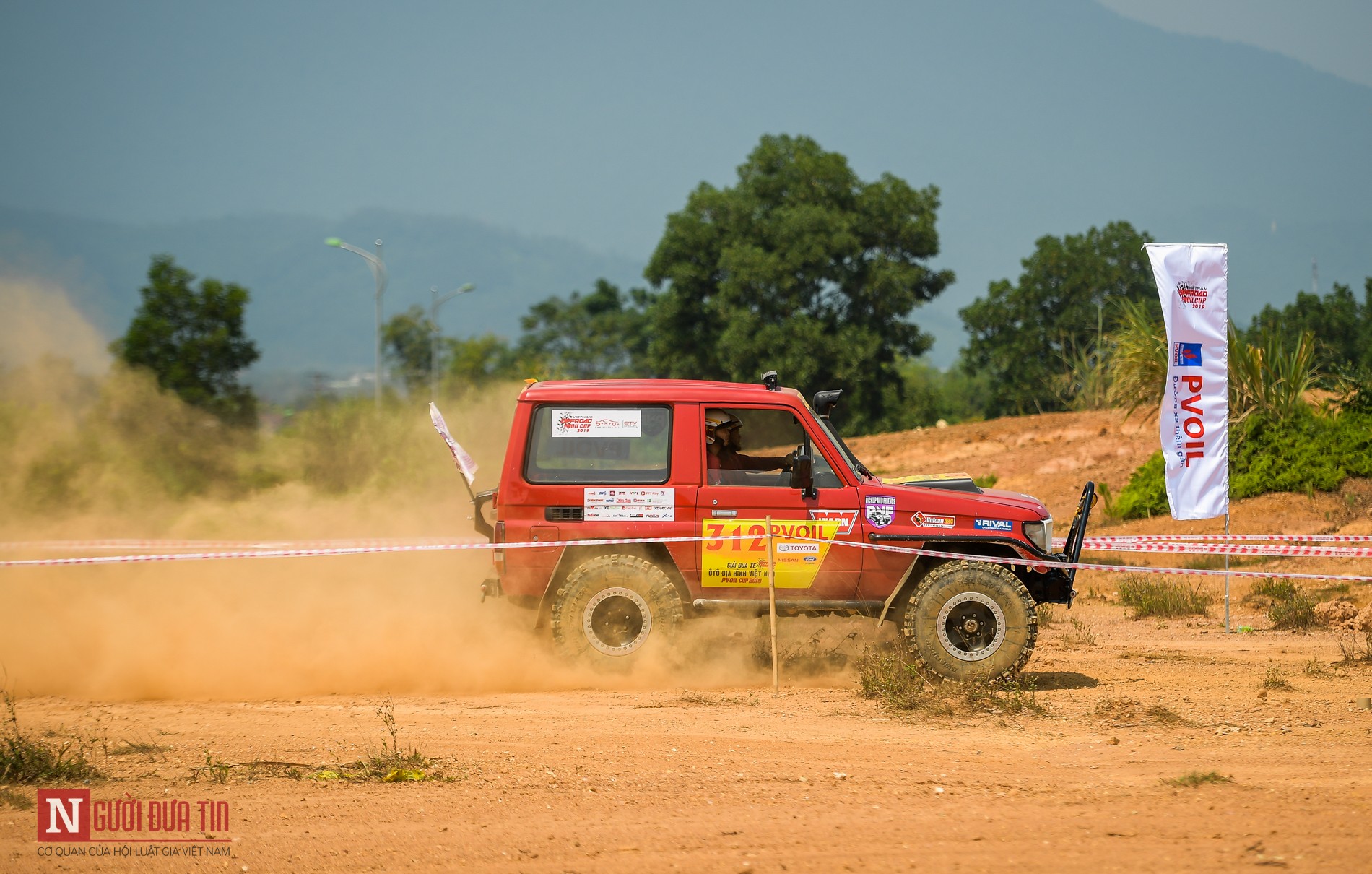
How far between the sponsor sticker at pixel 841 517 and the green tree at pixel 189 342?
54.6ft

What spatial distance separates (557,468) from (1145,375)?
12.6 meters

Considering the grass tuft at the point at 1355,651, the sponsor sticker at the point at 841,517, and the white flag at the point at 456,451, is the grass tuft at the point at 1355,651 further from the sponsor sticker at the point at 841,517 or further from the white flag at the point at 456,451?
the white flag at the point at 456,451

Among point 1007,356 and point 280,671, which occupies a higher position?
point 1007,356

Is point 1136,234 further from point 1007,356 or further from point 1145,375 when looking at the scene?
point 1145,375

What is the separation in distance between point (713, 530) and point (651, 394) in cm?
116

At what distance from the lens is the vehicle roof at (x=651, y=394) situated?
326 inches

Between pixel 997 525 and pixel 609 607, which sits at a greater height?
pixel 997 525

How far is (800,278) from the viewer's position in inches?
1469

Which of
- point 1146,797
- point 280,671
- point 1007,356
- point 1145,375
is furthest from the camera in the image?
point 1007,356

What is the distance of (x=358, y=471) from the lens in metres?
18.2

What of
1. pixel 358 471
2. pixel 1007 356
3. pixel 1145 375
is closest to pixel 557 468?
pixel 358 471

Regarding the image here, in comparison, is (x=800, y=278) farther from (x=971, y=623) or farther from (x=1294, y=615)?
(x=971, y=623)

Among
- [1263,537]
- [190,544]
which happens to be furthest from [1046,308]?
[190,544]

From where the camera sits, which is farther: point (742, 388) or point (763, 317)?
point (763, 317)
